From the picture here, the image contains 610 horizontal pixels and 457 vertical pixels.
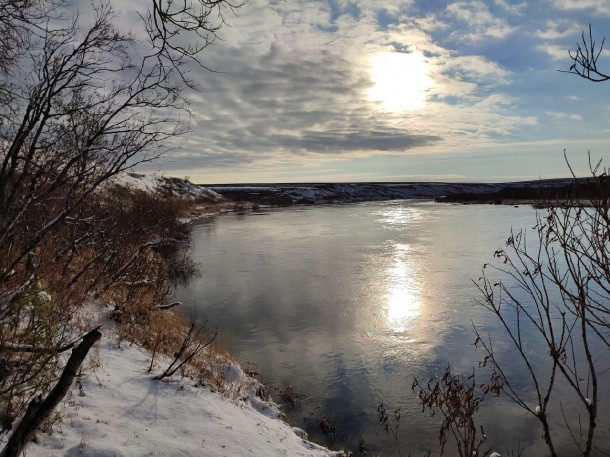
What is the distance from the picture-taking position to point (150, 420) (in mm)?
5285

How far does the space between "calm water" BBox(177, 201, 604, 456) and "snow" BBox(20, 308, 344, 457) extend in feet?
4.41

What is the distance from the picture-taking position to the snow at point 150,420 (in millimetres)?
4424

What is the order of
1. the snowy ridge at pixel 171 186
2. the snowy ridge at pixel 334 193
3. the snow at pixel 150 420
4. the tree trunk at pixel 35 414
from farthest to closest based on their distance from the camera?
1. the snowy ridge at pixel 334 193
2. the snowy ridge at pixel 171 186
3. the snow at pixel 150 420
4. the tree trunk at pixel 35 414

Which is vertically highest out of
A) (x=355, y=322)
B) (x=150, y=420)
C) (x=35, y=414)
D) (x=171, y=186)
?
(x=171, y=186)

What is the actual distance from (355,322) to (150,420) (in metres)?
8.13

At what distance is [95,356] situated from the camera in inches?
251

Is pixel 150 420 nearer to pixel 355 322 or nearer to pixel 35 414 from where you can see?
pixel 35 414

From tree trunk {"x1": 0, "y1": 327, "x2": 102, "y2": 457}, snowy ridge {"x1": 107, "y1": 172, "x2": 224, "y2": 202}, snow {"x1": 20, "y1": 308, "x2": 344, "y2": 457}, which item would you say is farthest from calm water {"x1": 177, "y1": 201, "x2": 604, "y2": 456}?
snowy ridge {"x1": 107, "y1": 172, "x2": 224, "y2": 202}

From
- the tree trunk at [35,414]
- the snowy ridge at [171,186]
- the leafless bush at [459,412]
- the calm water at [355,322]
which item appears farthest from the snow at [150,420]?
the snowy ridge at [171,186]

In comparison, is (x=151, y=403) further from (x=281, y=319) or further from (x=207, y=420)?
(x=281, y=319)

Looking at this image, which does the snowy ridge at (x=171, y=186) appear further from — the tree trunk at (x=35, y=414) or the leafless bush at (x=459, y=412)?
the tree trunk at (x=35, y=414)

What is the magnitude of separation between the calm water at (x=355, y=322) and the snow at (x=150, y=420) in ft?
4.41

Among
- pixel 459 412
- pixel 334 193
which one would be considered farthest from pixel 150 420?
pixel 334 193

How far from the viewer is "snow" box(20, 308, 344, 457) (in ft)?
14.5
